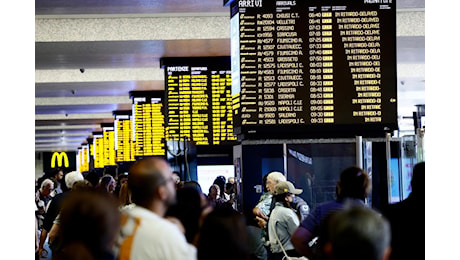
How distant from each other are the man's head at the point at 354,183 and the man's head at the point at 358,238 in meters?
2.33

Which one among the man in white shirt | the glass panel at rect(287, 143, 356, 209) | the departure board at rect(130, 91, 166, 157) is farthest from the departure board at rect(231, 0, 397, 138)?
the departure board at rect(130, 91, 166, 157)

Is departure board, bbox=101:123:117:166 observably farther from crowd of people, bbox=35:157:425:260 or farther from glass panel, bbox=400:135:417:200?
crowd of people, bbox=35:157:425:260

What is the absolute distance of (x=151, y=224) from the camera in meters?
3.94

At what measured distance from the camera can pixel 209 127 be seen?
1565 centimetres

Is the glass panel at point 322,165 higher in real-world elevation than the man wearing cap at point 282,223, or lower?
higher

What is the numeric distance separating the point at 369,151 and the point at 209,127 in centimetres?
681

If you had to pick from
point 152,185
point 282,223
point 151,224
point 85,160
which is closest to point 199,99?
point 282,223

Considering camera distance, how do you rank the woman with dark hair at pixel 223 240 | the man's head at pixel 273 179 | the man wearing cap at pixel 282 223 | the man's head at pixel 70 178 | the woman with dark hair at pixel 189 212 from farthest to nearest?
the man's head at pixel 70 178, the man's head at pixel 273 179, the man wearing cap at pixel 282 223, the woman with dark hair at pixel 189 212, the woman with dark hair at pixel 223 240

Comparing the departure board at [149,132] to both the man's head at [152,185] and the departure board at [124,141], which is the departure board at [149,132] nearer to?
the departure board at [124,141]

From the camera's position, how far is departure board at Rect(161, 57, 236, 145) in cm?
1549

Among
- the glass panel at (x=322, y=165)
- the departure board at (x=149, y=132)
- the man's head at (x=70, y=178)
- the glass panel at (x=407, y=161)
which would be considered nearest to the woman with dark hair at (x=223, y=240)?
the glass panel at (x=407, y=161)

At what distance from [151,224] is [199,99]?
11.6 meters

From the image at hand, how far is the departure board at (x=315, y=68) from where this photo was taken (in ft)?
29.7
